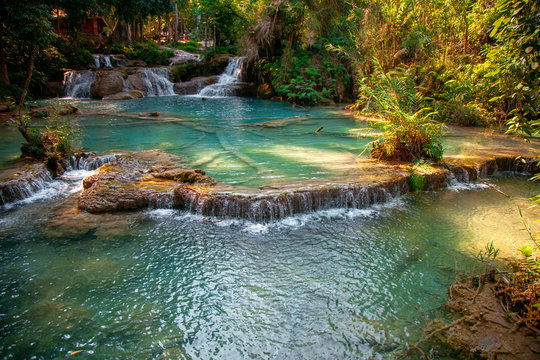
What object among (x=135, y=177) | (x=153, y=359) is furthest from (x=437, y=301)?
(x=135, y=177)

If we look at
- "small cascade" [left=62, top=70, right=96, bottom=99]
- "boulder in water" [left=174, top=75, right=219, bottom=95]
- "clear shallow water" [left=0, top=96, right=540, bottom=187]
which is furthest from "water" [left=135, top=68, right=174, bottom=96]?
"clear shallow water" [left=0, top=96, right=540, bottom=187]

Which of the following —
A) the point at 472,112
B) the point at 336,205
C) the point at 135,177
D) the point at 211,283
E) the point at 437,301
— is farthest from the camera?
the point at 472,112

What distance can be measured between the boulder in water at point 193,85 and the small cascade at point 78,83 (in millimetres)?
4699

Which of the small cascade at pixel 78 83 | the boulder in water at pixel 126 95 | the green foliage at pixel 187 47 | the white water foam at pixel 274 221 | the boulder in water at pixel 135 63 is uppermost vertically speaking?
the green foliage at pixel 187 47

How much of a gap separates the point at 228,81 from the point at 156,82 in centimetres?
439

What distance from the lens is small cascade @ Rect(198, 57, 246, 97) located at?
2058 cm

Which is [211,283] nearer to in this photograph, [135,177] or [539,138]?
[135,177]

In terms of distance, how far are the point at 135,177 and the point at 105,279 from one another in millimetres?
2810

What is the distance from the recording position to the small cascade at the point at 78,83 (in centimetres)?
1897

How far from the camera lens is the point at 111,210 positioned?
575 centimetres

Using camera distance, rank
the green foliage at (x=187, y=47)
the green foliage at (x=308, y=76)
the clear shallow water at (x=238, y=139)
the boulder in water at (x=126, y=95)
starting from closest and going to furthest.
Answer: the clear shallow water at (x=238, y=139) < the green foliage at (x=308, y=76) < the boulder in water at (x=126, y=95) < the green foliage at (x=187, y=47)

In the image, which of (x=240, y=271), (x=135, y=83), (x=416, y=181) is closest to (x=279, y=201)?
(x=240, y=271)

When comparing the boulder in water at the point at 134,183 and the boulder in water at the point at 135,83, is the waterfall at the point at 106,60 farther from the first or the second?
the boulder in water at the point at 134,183

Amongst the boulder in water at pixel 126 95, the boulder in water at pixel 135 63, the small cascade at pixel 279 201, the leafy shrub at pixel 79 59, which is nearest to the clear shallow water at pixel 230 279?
the small cascade at pixel 279 201
